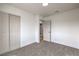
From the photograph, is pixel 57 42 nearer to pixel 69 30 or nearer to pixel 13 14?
pixel 69 30

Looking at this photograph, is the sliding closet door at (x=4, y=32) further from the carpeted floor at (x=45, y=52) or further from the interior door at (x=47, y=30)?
the interior door at (x=47, y=30)

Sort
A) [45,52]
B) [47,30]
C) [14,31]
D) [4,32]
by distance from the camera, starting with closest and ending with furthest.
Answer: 1. [4,32]
2. [45,52]
3. [14,31]
4. [47,30]

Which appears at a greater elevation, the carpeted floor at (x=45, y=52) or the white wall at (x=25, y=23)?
the white wall at (x=25, y=23)

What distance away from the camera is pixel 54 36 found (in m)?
6.08

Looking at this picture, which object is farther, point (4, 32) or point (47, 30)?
point (47, 30)

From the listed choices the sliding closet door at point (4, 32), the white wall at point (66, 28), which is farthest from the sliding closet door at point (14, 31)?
the white wall at point (66, 28)

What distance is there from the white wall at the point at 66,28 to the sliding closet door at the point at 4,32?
3638mm

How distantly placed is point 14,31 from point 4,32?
626 mm

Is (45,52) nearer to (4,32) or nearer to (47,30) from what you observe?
(4,32)

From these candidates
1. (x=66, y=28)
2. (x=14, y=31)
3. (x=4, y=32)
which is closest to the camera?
(x=4, y=32)

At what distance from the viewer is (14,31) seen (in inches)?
157

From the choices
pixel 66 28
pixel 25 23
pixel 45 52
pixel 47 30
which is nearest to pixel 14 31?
pixel 25 23

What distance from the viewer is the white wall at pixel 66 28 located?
4.26 m

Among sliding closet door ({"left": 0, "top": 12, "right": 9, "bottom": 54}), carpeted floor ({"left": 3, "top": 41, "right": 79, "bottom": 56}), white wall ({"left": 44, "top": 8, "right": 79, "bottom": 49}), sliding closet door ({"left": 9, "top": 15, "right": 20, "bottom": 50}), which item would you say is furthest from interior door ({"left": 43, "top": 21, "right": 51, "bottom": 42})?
sliding closet door ({"left": 0, "top": 12, "right": 9, "bottom": 54})
